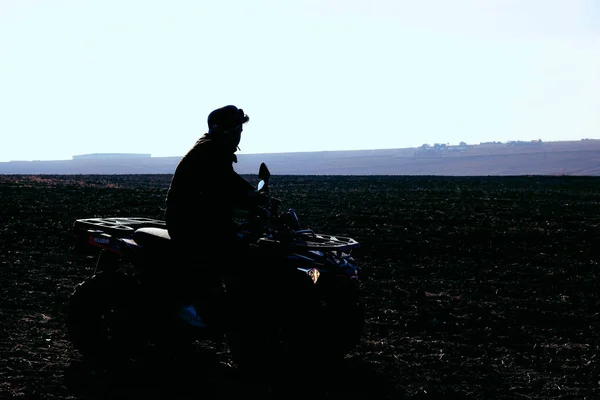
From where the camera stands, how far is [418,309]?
34.1 feet

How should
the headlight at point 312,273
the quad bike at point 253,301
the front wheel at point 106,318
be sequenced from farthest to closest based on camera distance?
the front wheel at point 106,318 → the quad bike at point 253,301 → the headlight at point 312,273

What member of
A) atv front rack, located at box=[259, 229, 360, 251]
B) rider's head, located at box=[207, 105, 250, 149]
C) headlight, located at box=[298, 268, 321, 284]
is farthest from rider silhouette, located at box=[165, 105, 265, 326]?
headlight, located at box=[298, 268, 321, 284]

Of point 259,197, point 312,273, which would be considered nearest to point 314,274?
point 312,273

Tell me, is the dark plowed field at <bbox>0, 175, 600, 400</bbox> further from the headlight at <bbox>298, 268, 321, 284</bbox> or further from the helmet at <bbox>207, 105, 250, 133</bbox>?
the helmet at <bbox>207, 105, 250, 133</bbox>

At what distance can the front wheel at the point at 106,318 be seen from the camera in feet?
23.6

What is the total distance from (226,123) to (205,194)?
750 mm

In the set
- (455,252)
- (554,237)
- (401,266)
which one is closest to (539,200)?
(554,237)

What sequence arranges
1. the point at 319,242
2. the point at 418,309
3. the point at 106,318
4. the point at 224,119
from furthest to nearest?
the point at 418,309
the point at 106,318
the point at 319,242
the point at 224,119

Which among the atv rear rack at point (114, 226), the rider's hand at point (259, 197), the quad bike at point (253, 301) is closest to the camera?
the rider's hand at point (259, 197)

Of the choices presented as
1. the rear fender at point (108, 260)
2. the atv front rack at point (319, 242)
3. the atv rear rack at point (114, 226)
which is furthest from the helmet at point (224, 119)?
the rear fender at point (108, 260)

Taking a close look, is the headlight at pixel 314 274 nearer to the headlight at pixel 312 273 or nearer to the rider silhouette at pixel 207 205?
the headlight at pixel 312 273

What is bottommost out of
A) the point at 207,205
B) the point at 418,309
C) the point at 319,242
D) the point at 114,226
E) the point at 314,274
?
the point at 418,309

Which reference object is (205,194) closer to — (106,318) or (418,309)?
(106,318)

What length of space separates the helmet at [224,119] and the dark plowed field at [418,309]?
2.42 meters
